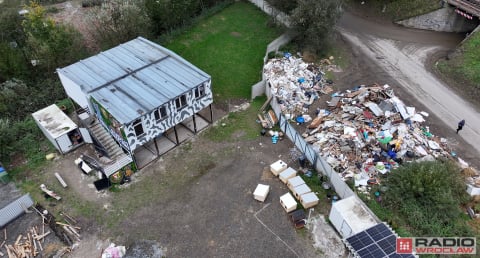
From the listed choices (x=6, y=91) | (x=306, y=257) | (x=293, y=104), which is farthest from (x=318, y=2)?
(x=6, y=91)

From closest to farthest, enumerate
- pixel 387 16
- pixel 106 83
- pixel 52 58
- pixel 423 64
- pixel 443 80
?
pixel 106 83
pixel 52 58
pixel 443 80
pixel 423 64
pixel 387 16

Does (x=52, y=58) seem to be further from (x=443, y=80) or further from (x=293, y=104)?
A: (x=443, y=80)

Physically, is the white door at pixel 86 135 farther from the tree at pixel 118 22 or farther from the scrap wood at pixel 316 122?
the scrap wood at pixel 316 122

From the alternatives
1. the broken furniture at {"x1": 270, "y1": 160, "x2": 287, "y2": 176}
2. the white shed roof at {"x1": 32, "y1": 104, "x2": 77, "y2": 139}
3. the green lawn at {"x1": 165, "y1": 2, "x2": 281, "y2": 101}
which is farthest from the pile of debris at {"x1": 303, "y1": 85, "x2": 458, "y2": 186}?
the white shed roof at {"x1": 32, "y1": 104, "x2": 77, "y2": 139}

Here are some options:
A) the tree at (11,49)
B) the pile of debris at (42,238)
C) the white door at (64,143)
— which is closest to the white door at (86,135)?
the white door at (64,143)

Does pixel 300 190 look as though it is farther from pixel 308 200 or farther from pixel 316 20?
pixel 316 20

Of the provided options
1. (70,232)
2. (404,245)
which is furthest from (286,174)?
(70,232)
